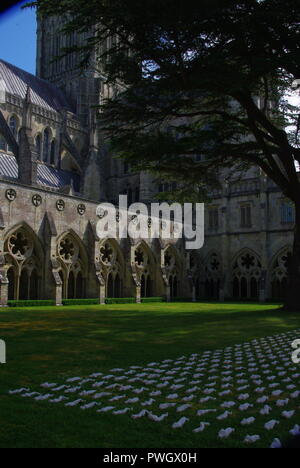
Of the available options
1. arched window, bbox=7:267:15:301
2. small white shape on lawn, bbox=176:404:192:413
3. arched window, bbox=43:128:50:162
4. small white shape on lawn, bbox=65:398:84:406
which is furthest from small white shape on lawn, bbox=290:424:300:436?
arched window, bbox=43:128:50:162

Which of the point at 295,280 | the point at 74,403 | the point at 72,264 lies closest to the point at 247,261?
the point at 72,264

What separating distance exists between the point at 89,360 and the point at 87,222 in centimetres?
2025

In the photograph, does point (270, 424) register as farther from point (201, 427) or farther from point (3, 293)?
point (3, 293)

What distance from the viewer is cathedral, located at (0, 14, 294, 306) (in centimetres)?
2345

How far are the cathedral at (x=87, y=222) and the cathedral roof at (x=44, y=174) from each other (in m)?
0.11

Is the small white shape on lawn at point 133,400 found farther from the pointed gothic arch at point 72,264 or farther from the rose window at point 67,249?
the rose window at point 67,249

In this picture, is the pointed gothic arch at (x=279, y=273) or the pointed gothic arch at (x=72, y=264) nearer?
the pointed gothic arch at (x=72, y=264)

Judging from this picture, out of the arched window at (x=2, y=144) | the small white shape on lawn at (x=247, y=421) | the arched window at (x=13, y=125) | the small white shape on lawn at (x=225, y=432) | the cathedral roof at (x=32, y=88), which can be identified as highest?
the cathedral roof at (x=32, y=88)

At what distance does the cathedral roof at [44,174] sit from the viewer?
31.3m

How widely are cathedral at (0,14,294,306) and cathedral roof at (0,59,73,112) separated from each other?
0.13 metres

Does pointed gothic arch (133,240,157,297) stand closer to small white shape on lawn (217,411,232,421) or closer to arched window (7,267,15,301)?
arched window (7,267,15,301)

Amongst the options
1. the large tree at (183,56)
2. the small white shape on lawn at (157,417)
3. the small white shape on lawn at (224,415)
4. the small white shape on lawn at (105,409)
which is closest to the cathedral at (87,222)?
the large tree at (183,56)

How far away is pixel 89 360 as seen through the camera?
681 cm
